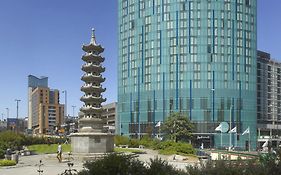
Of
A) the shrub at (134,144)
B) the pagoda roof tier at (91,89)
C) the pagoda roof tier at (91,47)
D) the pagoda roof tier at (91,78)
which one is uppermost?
the pagoda roof tier at (91,47)

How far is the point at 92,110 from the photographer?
185 ft

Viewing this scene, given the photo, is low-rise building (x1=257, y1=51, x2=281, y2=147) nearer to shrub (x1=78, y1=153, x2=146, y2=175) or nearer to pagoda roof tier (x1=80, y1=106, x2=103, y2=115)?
pagoda roof tier (x1=80, y1=106, x2=103, y2=115)

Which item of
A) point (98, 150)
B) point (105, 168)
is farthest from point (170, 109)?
point (105, 168)

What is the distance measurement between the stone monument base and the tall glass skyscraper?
7524 centimetres

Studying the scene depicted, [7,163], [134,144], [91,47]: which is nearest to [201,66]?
[134,144]

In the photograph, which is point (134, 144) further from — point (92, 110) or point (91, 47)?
point (91, 47)

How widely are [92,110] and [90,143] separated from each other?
15.7 ft

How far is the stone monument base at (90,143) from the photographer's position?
53491 millimetres

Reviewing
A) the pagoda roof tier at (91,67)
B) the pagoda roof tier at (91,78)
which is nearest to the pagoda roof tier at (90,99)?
the pagoda roof tier at (91,78)

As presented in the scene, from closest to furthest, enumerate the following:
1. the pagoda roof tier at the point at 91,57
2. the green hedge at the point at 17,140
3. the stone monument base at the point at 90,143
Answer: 1. the stone monument base at the point at 90,143
2. the pagoda roof tier at the point at 91,57
3. the green hedge at the point at 17,140

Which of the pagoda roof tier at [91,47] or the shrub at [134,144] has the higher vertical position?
the pagoda roof tier at [91,47]

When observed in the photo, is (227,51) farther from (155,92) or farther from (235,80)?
(155,92)

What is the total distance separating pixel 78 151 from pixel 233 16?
3714 inches

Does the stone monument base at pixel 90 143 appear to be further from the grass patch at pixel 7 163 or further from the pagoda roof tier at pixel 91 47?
the pagoda roof tier at pixel 91 47
